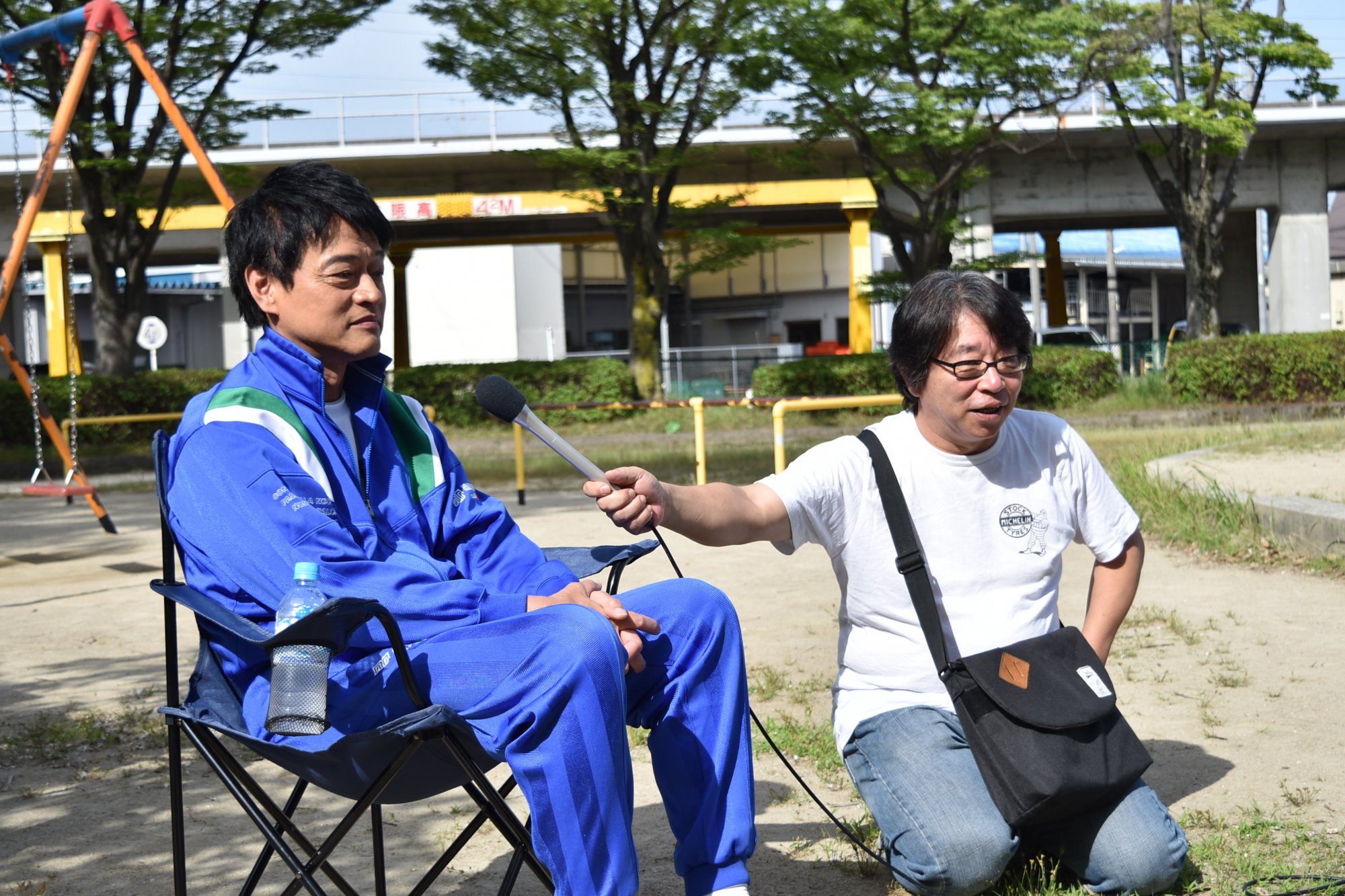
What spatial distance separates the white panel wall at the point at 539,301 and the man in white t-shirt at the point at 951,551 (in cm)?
3226

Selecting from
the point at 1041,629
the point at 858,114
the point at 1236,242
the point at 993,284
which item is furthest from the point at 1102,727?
the point at 1236,242

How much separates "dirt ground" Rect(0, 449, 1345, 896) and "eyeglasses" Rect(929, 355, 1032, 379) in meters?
1.09

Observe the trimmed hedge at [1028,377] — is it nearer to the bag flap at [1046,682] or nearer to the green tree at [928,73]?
the green tree at [928,73]

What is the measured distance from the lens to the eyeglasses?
2.66 metres

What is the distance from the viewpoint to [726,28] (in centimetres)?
1708

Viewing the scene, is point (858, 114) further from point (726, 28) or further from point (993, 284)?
point (993, 284)

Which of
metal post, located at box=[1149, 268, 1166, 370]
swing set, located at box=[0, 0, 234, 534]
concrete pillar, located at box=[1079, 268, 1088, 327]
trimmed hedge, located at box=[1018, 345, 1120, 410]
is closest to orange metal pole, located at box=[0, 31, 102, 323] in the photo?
swing set, located at box=[0, 0, 234, 534]

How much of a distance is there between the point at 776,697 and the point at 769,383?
15267 mm

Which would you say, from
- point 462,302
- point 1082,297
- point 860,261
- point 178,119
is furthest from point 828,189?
point 1082,297

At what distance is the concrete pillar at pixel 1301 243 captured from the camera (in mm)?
26234

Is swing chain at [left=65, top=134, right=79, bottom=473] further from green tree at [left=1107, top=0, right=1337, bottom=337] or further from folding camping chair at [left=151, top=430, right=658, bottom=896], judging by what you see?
green tree at [left=1107, top=0, right=1337, bottom=337]

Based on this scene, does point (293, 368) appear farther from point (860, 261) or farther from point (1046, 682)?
point (860, 261)

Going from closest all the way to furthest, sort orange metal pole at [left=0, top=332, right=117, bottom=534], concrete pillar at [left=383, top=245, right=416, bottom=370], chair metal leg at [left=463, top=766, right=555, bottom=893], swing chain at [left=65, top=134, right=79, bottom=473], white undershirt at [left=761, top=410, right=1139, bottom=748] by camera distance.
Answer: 1. chair metal leg at [left=463, top=766, right=555, bottom=893]
2. white undershirt at [left=761, top=410, right=1139, bottom=748]
3. orange metal pole at [left=0, top=332, right=117, bottom=534]
4. swing chain at [left=65, top=134, right=79, bottom=473]
5. concrete pillar at [left=383, top=245, right=416, bottom=370]

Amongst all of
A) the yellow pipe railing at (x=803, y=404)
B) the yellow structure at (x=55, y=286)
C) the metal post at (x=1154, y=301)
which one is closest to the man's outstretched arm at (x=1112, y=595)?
the yellow pipe railing at (x=803, y=404)
